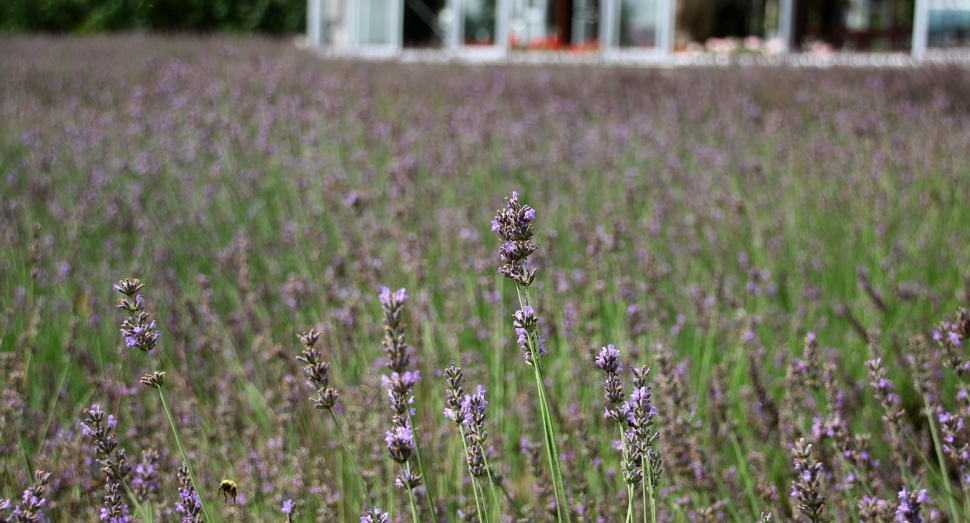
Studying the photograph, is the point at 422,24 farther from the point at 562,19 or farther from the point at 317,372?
the point at 317,372

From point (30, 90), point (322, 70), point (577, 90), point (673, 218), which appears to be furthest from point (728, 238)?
point (30, 90)

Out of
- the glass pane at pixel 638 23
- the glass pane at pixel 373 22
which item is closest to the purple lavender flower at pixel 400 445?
the glass pane at pixel 638 23

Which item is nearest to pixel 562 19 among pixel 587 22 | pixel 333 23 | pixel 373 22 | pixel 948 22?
pixel 587 22

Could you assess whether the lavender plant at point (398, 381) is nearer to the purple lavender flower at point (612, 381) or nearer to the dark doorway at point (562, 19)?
the purple lavender flower at point (612, 381)

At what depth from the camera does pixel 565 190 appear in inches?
150

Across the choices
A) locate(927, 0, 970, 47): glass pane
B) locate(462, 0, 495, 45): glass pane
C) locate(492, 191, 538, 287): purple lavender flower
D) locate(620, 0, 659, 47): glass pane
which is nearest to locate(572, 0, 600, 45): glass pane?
locate(620, 0, 659, 47): glass pane

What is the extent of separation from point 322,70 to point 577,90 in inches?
108

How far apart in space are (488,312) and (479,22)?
13.1 m

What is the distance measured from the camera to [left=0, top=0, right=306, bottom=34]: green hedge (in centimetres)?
1747

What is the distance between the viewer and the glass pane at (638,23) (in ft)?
43.7

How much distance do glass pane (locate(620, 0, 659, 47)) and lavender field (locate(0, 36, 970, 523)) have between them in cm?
783

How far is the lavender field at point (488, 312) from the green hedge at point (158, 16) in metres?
12.3

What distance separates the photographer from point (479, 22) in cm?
1492

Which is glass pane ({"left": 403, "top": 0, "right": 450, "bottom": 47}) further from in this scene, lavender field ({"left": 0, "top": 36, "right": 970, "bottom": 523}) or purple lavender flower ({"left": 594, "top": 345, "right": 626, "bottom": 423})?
purple lavender flower ({"left": 594, "top": 345, "right": 626, "bottom": 423})
